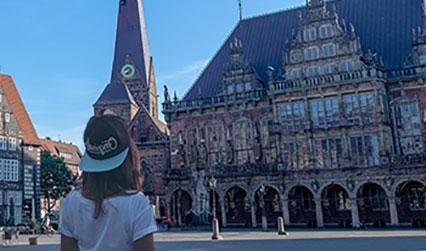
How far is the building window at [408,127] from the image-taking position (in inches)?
1238

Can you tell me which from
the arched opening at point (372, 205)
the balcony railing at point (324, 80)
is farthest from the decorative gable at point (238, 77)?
the arched opening at point (372, 205)

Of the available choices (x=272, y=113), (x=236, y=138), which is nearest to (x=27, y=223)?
(x=236, y=138)

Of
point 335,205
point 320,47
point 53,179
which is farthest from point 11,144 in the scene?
point 335,205

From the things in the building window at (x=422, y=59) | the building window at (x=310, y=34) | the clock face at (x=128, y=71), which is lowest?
the building window at (x=422, y=59)

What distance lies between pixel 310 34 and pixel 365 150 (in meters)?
9.27

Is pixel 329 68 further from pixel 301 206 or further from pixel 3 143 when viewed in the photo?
pixel 3 143

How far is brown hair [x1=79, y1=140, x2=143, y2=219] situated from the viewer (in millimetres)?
2441

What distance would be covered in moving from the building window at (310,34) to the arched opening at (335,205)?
34.9ft

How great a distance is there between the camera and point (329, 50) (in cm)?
3397

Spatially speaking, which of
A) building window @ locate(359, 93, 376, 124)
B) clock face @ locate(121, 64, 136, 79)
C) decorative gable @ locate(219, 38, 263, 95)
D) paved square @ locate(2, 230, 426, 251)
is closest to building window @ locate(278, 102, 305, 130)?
decorative gable @ locate(219, 38, 263, 95)

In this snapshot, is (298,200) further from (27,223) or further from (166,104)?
(27,223)

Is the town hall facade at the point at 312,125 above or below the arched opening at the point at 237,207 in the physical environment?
above

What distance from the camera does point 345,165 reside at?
31609 mm

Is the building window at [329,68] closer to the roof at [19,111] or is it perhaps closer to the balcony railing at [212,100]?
the balcony railing at [212,100]
